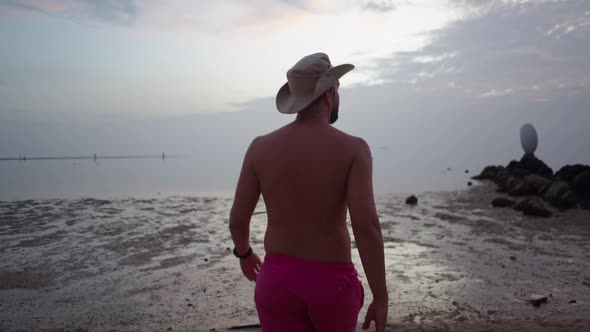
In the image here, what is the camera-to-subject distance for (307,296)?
2156 millimetres

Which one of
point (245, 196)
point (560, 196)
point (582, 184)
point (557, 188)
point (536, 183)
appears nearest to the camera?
point (245, 196)

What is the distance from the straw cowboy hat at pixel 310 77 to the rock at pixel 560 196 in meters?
16.5

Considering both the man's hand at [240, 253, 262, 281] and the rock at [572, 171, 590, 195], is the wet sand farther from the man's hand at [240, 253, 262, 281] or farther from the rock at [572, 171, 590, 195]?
the man's hand at [240, 253, 262, 281]

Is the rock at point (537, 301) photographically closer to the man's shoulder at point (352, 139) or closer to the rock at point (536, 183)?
the man's shoulder at point (352, 139)

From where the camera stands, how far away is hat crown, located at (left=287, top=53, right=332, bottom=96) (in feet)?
8.00

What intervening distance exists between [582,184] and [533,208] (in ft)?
14.8

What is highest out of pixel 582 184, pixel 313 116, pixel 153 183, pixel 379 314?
pixel 313 116

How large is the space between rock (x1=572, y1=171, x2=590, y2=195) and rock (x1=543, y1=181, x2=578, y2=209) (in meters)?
0.74

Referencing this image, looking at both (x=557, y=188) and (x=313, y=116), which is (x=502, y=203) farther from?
(x=313, y=116)

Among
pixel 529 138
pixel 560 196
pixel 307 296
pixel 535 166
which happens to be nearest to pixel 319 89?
pixel 307 296

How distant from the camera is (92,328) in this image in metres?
5.68

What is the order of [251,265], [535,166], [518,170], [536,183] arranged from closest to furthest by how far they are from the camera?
1. [251,265]
2. [536,183]
3. [518,170]
4. [535,166]

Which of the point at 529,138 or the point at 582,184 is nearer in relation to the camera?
the point at 582,184

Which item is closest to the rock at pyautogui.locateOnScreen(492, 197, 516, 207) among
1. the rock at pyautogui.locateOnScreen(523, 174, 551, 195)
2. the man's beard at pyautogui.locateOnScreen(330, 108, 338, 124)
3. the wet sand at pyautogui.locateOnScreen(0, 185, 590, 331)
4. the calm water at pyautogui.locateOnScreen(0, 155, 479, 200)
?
the wet sand at pyautogui.locateOnScreen(0, 185, 590, 331)
